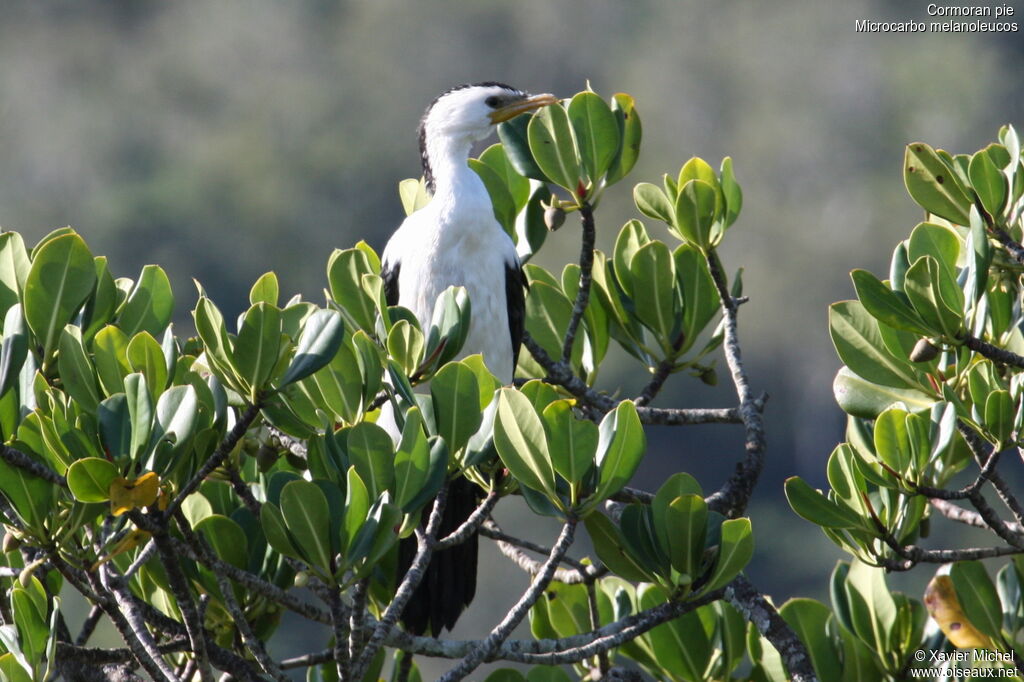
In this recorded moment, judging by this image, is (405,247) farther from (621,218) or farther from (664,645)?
(621,218)

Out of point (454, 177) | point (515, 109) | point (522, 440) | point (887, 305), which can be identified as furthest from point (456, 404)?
point (515, 109)

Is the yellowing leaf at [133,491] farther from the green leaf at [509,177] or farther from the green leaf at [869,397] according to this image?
the green leaf at [509,177]

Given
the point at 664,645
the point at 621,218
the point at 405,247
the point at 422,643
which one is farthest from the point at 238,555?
the point at 621,218

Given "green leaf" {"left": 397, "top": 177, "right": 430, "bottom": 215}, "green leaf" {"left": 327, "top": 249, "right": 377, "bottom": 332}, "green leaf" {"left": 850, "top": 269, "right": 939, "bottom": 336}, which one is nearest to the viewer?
"green leaf" {"left": 850, "top": 269, "right": 939, "bottom": 336}

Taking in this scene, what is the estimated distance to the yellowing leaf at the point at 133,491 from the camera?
6.03ft

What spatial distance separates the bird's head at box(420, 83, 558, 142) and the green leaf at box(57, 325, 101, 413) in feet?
7.06

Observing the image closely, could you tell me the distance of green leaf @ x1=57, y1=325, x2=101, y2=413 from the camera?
1.95 meters

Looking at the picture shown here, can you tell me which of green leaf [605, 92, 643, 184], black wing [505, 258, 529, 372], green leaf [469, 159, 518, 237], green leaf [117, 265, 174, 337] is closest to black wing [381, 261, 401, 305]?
black wing [505, 258, 529, 372]

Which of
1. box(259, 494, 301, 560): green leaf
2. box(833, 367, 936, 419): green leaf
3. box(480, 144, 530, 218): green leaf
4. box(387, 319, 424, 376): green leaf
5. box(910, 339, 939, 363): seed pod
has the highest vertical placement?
box(480, 144, 530, 218): green leaf

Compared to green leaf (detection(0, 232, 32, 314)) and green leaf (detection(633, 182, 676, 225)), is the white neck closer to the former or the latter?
green leaf (detection(633, 182, 676, 225))

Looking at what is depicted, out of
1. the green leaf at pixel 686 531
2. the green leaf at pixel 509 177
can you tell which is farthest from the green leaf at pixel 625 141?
the green leaf at pixel 686 531

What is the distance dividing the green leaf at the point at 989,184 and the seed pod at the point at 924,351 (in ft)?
1.00

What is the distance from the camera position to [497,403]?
209 centimetres

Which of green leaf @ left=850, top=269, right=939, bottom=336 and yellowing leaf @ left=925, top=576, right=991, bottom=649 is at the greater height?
green leaf @ left=850, top=269, right=939, bottom=336
